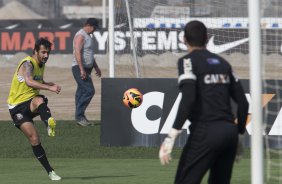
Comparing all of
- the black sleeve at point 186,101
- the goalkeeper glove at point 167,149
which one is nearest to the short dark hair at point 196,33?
the black sleeve at point 186,101

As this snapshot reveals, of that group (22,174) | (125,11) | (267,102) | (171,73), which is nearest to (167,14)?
(125,11)

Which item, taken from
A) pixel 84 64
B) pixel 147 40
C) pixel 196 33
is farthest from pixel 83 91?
pixel 196 33

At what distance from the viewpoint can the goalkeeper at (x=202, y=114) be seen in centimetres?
838

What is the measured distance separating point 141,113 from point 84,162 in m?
1.85

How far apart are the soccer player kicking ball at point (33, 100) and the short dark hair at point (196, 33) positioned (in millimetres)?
5059

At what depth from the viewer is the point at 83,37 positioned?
1966cm

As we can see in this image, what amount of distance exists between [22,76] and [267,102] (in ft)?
15.9

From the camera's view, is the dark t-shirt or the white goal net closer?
the dark t-shirt

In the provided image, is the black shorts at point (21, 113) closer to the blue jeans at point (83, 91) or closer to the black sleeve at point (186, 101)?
the black sleeve at point (186, 101)

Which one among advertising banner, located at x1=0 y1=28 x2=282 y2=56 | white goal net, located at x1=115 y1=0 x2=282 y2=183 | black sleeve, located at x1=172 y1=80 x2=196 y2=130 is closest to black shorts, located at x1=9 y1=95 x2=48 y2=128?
white goal net, located at x1=115 y1=0 x2=282 y2=183

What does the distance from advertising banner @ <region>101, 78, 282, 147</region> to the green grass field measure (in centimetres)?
19

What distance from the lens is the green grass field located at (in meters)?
13.7

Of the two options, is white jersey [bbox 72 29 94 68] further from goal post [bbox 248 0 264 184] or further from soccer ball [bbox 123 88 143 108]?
goal post [bbox 248 0 264 184]

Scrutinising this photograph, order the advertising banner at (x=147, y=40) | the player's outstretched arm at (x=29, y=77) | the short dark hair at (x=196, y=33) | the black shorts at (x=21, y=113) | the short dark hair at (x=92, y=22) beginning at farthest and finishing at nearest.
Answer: the advertising banner at (x=147, y=40), the short dark hair at (x=92, y=22), the black shorts at (x=21, y=113), the player's outstretched arm at (x=29, y=77), the short dark hair at (x=196, y=33)
